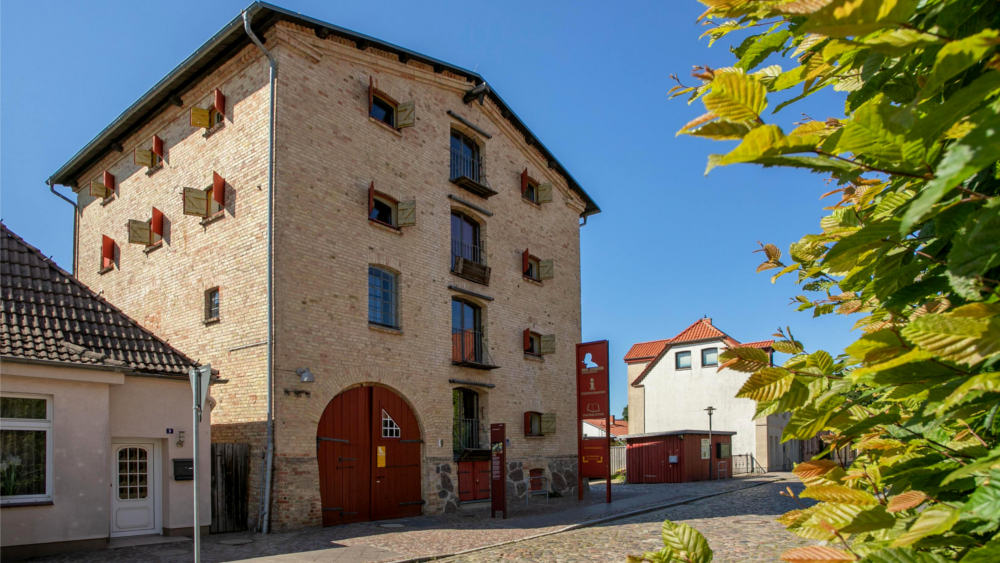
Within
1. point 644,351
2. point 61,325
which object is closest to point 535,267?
point 61,325

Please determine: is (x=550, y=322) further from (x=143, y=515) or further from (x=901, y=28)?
(x=901, y=28)

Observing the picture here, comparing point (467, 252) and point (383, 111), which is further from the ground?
point (383, 111)

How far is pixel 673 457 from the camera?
1314 inches

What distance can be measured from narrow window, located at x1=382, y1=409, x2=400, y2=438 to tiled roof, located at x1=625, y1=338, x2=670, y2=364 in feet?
96.4

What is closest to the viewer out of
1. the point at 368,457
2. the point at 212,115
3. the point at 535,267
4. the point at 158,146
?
the point at 368,457

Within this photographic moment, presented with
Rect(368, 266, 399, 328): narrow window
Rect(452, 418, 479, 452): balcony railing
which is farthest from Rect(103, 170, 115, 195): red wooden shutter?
Rect(452, 418, 479, 452): balcony railing

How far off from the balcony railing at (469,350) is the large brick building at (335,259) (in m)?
0.06

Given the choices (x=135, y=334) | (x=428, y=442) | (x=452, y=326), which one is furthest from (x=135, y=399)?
(x=452, y=326)

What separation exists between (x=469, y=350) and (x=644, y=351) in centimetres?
2752

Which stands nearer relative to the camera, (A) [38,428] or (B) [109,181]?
(A) [38,428]

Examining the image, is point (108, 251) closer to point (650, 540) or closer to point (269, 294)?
point (269, 294)

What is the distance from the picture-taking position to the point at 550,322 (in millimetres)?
25625

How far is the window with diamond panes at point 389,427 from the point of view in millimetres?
18172

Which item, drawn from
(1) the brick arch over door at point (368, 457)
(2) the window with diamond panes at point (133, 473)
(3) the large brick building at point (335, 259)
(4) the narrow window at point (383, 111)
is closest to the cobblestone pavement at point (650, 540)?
(1) the brick arch over door at point (368, 457)
